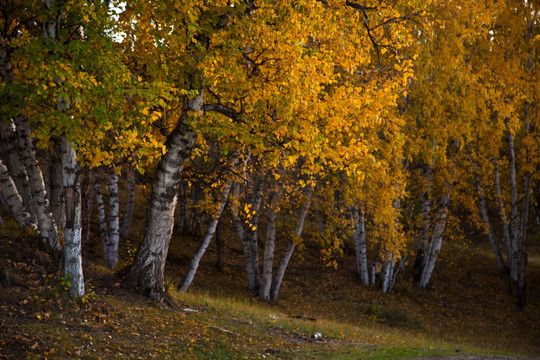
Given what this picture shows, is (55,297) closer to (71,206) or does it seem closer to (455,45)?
(71,206)

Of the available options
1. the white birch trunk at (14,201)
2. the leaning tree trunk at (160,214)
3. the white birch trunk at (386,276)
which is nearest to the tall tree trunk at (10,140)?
the white birch trunk at (14,201)

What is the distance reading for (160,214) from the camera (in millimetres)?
10328

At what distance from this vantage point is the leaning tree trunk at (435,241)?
23408 mm

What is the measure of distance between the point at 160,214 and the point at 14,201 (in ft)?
12.1

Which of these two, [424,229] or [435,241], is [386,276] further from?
[435,241]

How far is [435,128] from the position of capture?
20672 millimetres

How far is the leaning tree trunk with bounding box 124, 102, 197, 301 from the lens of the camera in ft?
33.4

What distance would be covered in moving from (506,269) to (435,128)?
1188 cm

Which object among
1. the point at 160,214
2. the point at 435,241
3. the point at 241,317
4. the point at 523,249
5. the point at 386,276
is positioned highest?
the point at 523,249

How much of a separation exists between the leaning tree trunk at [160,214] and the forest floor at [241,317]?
41 cm

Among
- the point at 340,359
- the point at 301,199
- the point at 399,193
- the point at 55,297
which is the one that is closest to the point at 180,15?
the point at 55,297

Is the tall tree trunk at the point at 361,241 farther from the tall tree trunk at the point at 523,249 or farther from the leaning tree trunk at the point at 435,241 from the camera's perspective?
the tall tree trunk at the point at 523,249

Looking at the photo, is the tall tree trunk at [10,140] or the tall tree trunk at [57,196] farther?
the tall tree trunk at [57,196]

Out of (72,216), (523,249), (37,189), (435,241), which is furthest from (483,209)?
(72,216)
